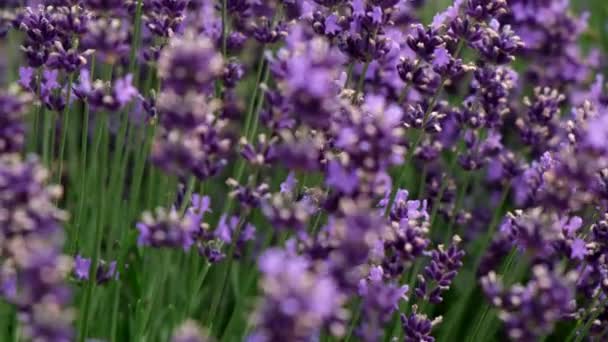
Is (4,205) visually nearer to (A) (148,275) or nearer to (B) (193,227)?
(B) (193,227)

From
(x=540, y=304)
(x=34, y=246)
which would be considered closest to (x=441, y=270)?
(x=540, y=304)

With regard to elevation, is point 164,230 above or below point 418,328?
above

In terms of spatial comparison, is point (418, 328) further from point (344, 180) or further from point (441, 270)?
point (344, 180)

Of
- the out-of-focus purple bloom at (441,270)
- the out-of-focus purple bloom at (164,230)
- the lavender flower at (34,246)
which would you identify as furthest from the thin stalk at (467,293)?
the lavender flower at (34,246)

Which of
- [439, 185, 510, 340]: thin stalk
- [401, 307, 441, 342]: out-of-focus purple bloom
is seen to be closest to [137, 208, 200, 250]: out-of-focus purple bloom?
[401, 307, 441, 342]: out-of-focus purple bloom

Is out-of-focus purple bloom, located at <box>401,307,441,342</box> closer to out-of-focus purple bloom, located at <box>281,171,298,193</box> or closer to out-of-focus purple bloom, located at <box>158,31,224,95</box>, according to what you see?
out-of-focus purple bloom, located at <box>281,171,298,193</box>

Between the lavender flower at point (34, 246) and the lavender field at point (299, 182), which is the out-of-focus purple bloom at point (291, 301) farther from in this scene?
the lavender flower at point (34, 246)

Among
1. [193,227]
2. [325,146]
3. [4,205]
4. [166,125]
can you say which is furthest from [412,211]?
[4,205]

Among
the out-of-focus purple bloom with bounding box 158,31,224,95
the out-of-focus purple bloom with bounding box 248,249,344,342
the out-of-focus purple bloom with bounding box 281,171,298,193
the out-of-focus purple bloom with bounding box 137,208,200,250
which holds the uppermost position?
the out-of-focus purple bloom with bounding box 158,31,224,95
